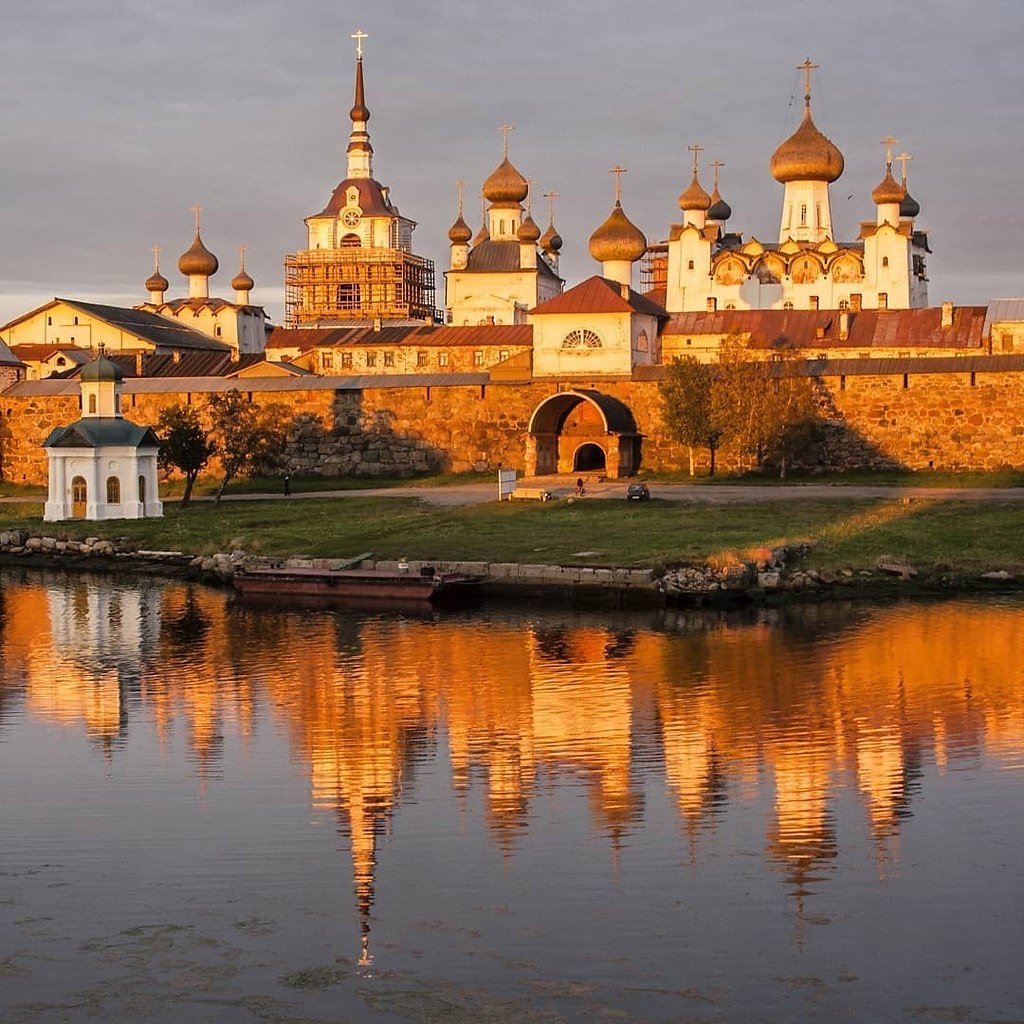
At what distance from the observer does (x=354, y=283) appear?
80312mm

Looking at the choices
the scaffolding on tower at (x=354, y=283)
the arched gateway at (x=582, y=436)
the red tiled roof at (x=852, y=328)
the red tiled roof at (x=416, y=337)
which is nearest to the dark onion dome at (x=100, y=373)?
the arched gateway at (x=582, y=436)

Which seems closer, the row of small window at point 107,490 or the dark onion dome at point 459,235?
the row of small window at point 107,490

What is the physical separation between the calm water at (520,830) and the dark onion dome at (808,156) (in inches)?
1639

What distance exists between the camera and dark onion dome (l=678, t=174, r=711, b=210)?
6619 centimetres

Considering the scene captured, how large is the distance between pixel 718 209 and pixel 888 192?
8.55 m

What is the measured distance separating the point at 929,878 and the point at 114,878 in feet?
16.0

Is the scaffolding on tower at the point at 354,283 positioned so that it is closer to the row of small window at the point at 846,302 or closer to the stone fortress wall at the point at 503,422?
the row of small window at the point at 846,302

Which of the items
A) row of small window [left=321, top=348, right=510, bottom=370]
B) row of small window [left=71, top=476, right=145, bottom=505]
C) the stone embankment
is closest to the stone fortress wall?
row of small window [left=71, top=476, right=145, bottom=505]

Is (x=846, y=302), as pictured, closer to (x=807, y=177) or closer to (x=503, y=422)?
(x=807, y=177)

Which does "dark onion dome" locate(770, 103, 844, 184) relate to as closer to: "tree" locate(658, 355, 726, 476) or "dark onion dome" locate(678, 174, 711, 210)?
"dark onion dome" locate(678, 174, 711, 210)

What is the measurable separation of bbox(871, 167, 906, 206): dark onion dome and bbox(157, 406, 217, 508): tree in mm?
34489

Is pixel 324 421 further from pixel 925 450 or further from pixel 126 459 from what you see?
pixel 925 450

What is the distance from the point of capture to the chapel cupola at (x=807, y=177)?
59.2 meters

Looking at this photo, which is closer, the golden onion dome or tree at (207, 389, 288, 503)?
tree at (207, 389, 288, 503)
